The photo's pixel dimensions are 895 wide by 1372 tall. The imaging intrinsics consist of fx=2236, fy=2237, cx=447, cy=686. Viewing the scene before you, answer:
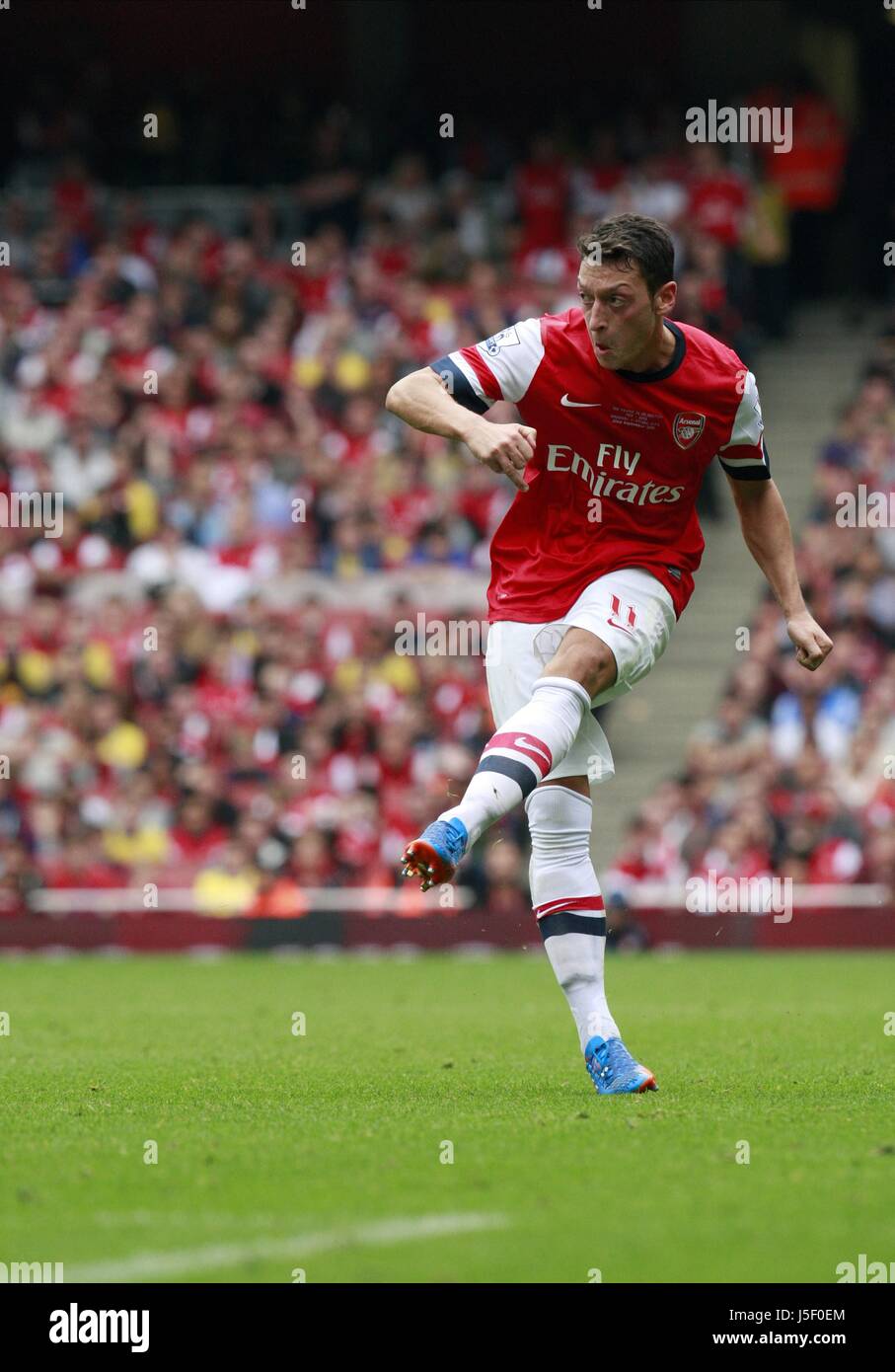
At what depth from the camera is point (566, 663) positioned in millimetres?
7246

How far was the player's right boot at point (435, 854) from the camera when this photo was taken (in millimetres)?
6430

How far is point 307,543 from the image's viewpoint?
2100 centimetres

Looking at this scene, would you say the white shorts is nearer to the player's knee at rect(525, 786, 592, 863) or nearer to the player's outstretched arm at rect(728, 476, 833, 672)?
the player's knee at rect(525, 786, 592, 863)

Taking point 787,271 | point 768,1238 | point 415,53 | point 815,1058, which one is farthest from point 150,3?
point 768,1238

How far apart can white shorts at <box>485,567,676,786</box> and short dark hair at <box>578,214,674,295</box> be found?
1.00 metres

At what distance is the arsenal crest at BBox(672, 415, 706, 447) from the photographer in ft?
24.8

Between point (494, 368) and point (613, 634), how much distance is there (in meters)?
0.96

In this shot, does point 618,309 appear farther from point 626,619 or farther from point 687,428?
point 626,619

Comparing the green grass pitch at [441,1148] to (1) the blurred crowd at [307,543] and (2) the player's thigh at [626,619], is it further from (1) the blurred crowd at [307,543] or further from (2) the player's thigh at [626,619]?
(1) the blurred crowd at [307,543]
